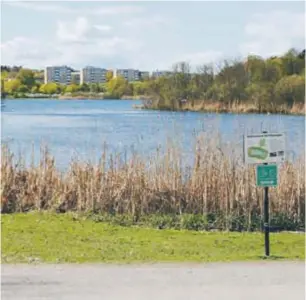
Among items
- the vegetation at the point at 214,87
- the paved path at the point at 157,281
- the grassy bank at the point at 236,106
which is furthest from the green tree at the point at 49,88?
the paved path at the point at 157,281

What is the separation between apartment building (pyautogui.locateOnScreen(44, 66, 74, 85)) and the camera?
68.6 ft

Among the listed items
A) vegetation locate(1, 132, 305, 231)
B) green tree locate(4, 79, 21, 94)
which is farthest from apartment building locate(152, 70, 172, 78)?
vegetation locate(1, 132, 305, 231)

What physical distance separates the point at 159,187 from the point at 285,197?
217 centimetres

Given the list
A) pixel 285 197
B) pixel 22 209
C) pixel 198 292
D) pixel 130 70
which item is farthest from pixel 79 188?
pixel 130 70

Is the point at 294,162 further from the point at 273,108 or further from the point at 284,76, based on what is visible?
the point at 284,76

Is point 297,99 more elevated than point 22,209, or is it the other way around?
point 297,99

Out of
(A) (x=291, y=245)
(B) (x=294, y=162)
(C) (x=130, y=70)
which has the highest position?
(C) (x=130, y=70)

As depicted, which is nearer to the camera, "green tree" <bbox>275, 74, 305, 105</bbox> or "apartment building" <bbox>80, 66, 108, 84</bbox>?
"apartment building" <bbox>80, 66, 108, 84</bbox>

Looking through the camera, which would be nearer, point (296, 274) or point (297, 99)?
point (296, 274)

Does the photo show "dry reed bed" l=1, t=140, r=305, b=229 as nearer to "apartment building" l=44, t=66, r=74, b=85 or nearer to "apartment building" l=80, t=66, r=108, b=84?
"apartment building" l=44, t=66, r=74, b=85

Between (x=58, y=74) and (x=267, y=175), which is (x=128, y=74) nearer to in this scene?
(x=58, y=74)

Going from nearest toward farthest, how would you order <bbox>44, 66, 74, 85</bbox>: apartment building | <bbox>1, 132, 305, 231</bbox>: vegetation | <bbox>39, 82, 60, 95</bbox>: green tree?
1. <bbox>1, 132, 305, 231</bbox>: vegetation
2. <bbox>44, 66, 74, 85</bbox>: apartment building
3. <bbox>39, 82, 60, 95</bbox>: green tree

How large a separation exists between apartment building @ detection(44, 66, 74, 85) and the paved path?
1282 cm

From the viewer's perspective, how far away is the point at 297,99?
29.7m
